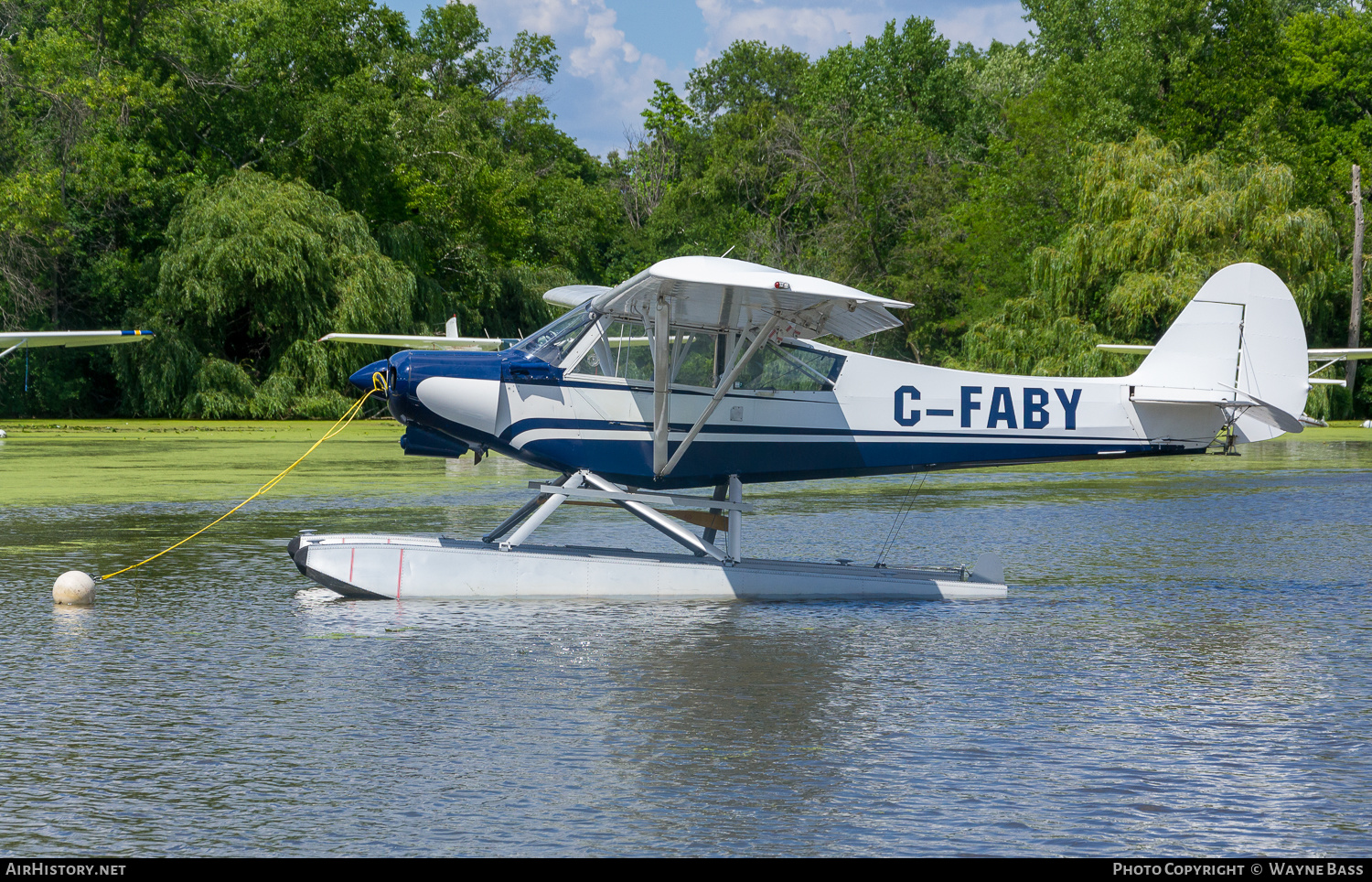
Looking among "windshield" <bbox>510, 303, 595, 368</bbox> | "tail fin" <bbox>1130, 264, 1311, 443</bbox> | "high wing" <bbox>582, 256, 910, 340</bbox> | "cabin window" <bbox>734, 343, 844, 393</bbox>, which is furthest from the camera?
"tail fin" <bbox>1130, 264, 1311, 443</bbox>

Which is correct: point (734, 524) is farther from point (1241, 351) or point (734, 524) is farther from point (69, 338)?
point (69, 338)

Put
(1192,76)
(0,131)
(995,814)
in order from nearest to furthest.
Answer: (995,814) < (0,131) < (1192,76)

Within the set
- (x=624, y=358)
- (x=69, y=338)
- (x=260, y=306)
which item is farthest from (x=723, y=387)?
(x=260, y=306)

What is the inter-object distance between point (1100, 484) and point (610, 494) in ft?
41.6

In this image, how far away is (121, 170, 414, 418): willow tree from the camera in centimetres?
3781

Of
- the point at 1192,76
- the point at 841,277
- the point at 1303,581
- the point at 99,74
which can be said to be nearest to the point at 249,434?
the point at 99,74

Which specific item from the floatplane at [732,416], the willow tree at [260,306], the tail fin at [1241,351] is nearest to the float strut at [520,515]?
the floatplane at [732,416]

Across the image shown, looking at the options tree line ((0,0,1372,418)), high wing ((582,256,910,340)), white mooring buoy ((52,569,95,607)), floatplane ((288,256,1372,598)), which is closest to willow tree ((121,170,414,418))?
tree line ((0,0,1372,418))

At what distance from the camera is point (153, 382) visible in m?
37.8

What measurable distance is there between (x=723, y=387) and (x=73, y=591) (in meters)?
4.67

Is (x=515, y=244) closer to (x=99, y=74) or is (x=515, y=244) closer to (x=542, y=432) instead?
(x=99, y=74)

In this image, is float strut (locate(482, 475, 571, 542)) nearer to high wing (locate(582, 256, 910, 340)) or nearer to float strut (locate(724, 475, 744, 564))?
float strut (locate(724, 475, 744, 564))

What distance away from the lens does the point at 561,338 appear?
9.85 meters

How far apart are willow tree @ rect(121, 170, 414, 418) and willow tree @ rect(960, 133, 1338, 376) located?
1893cm
